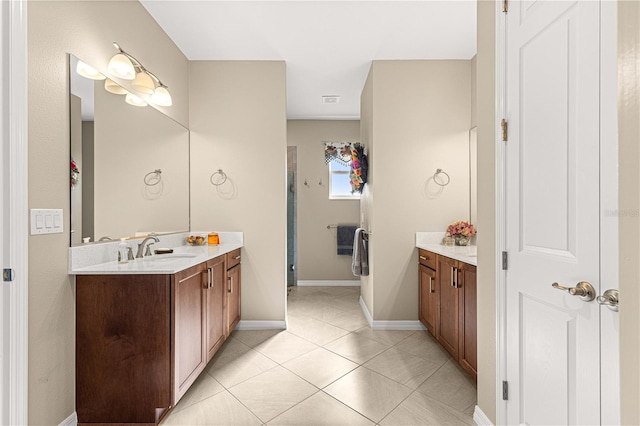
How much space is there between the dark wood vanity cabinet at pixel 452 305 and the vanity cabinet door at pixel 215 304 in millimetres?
1800

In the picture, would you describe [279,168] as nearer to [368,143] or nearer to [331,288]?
[368,143]

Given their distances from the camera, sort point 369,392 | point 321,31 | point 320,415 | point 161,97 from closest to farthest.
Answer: point 320,415 < point 369,392 < point 161,97 < point 321,31

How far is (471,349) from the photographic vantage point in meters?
2.17

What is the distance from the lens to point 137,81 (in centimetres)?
240

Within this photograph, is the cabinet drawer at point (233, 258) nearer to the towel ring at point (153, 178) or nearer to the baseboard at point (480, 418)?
the towel ring at point (153, 178)

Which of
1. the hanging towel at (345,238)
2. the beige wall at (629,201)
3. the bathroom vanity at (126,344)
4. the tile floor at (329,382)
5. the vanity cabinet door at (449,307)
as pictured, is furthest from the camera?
the hanging towel at (345,238)

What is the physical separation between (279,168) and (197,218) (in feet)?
3.24

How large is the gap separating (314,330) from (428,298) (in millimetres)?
1162

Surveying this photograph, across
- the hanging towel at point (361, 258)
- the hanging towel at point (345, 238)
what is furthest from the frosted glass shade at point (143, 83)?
the hanging towel at point (345, 238)

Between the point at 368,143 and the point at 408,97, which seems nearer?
the point at 408,97

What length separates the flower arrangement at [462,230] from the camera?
10.3 ft

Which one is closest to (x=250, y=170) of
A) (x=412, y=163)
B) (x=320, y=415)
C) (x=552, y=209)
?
(x=412, y=163)

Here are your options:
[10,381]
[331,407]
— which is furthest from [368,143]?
[10,381]

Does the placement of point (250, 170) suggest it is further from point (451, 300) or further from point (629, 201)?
point (629, 201)
